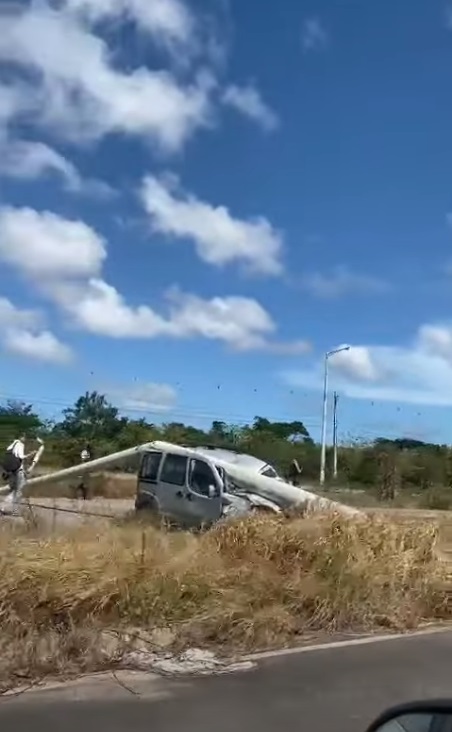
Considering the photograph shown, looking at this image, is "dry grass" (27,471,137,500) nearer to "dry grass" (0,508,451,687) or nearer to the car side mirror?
"dry grass" (0,508,451,687)

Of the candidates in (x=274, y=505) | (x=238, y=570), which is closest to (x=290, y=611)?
(x=238, y=570)

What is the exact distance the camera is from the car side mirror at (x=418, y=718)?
2.67 metres

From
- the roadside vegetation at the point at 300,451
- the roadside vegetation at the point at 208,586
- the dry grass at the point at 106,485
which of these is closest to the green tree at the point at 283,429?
the roadside vegetation at the point at 300,451

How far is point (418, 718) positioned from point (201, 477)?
14.8 m

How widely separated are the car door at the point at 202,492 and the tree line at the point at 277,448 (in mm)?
18694

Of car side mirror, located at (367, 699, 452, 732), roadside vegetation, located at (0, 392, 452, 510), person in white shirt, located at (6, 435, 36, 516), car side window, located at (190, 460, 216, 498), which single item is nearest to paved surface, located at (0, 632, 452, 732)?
car side mirror, located at (367, 699, 452, 732)

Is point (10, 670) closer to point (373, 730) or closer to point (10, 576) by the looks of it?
point (10, 576)

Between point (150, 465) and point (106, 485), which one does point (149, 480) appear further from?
point (106, 485)

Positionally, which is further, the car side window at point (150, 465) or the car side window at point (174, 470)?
the car side window at point (150, 465)

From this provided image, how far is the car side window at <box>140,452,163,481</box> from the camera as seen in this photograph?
18.3 meters

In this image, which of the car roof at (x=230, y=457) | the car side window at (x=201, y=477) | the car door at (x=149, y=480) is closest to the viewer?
the car side window at (x=201, y=477)

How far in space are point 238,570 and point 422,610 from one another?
2255 millimetres

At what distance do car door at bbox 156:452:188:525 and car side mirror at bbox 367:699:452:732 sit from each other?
14236mm

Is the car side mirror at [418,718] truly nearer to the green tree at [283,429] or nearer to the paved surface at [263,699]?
the paved surface at [263,699]
